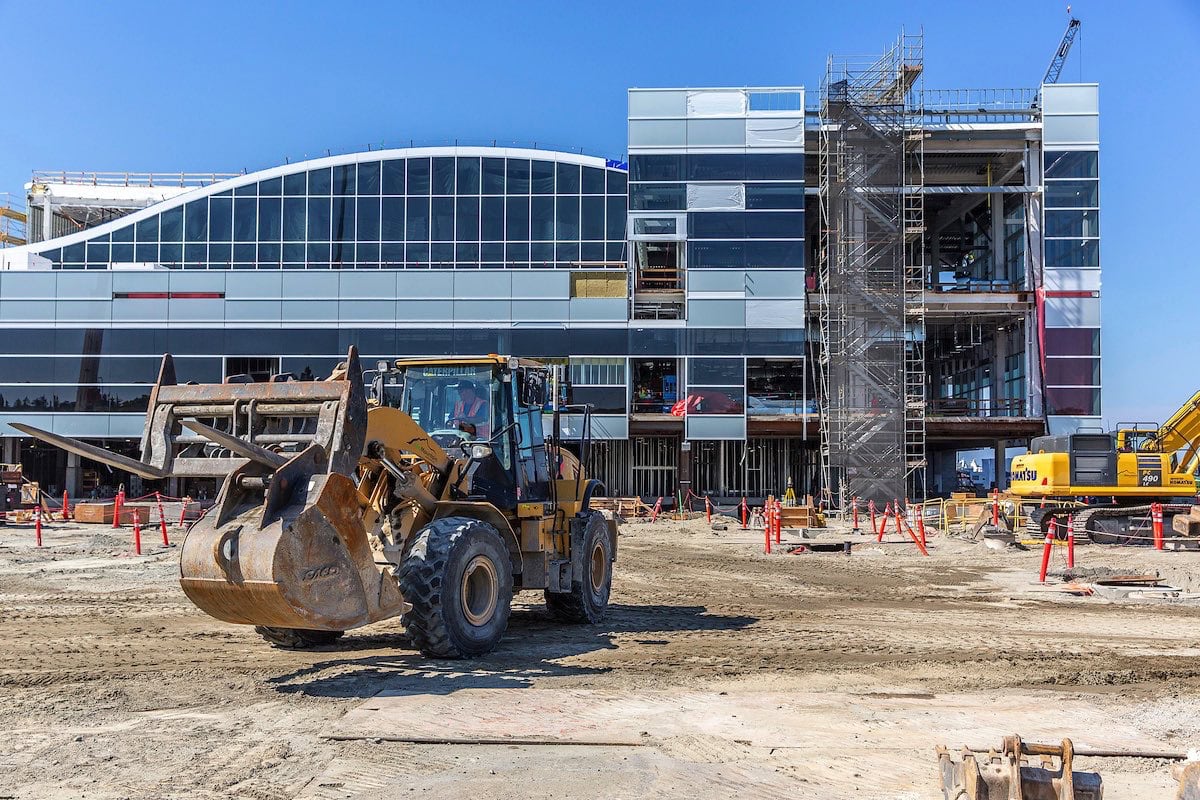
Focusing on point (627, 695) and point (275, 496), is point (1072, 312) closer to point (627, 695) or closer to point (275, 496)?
point (627, 695)

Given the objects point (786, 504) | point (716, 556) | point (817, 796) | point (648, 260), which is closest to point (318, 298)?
point (648, 260)

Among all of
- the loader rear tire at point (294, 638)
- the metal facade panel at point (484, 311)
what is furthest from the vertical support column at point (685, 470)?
the loader rear tire at point (294, 638)

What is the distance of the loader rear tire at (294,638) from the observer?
403 inches

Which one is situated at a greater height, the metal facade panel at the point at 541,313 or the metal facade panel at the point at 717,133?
the metal facade panel at the point at 717,133

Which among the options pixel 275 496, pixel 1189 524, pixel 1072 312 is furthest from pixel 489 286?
pixel 275 496

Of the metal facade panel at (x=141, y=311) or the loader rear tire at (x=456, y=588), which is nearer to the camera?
the loader rear tire at (x=456, y=588)

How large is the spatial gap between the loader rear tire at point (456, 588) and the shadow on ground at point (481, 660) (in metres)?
0.21

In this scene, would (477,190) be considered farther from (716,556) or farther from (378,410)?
(378,410)

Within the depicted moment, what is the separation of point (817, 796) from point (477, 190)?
42.0 meters

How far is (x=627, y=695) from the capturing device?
8453 millimetres

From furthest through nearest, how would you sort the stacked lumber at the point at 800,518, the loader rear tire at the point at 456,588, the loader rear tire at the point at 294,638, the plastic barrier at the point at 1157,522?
the stacked lumber at the point at 800,518
the plastic barrier at the point at 1157,522
the loader rear tire at the point at 294,638
the loader rear tire at the point at 456,588

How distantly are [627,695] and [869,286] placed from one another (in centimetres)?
3643

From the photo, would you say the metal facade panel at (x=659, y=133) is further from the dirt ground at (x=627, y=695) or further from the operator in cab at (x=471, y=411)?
the operator in cab at (x=471, y=411)

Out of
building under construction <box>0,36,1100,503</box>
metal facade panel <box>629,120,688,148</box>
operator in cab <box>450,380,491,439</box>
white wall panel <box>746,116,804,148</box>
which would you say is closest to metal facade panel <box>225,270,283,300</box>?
building under construction <box>0,36,1100,503</box>
